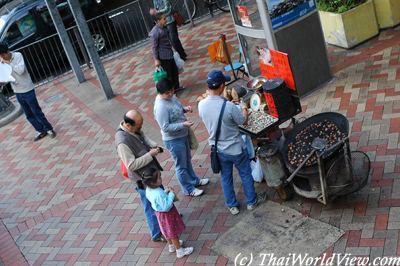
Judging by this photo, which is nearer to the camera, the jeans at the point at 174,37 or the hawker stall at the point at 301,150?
the hawker stall at the point at 301,150

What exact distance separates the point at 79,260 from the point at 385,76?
494 cm

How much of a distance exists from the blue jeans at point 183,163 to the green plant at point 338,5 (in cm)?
419

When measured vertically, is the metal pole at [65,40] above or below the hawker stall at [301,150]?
above

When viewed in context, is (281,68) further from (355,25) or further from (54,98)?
(54,98)

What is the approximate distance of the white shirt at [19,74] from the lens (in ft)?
30.6

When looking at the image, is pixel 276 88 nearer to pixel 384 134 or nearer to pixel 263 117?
pixel 263 117

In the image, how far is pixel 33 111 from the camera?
984 cm

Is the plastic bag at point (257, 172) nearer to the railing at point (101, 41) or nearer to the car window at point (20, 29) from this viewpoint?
the railing at point (101, 41)

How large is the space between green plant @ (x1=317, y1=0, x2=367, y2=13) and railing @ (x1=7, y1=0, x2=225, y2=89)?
189 inches

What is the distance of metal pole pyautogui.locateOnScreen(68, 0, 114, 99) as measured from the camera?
1033 centimetres

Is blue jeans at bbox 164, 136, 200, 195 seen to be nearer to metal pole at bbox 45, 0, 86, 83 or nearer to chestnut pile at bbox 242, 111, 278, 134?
chestnut pile at bbox 242, 111, 278, 134

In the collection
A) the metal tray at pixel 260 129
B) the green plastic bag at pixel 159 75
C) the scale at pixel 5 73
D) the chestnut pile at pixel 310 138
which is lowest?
the chestnut pile at pixel 310 138

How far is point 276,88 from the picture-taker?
617 cm

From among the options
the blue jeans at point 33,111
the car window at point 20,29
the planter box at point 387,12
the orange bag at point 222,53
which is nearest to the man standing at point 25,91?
the blue jeans at point 33,111
